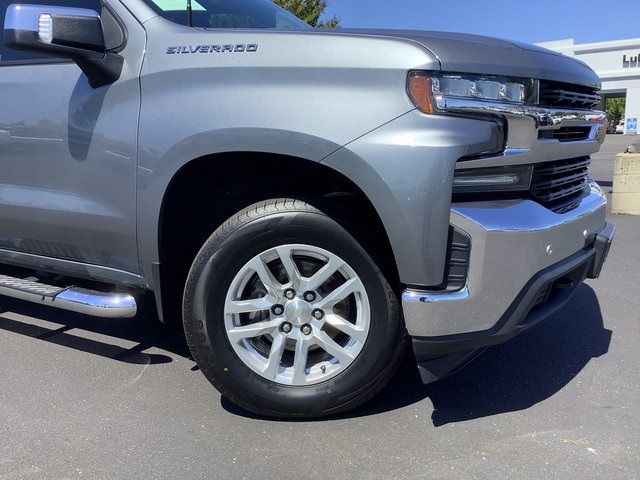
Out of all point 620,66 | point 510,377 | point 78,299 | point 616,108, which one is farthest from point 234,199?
point 616,108

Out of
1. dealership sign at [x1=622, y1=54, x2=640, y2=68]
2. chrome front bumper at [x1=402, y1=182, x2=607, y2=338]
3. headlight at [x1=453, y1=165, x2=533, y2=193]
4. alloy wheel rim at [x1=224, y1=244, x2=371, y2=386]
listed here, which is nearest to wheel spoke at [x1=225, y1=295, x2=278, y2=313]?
alloy wheel rim at [x1=224, y1=244, x2=371, y2=386]

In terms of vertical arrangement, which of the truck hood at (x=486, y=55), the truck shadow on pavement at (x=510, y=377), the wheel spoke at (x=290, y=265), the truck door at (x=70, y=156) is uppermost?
the truck hood at (x=486, y=55)

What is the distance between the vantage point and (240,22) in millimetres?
3352

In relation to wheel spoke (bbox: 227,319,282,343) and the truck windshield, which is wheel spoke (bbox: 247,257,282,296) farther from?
the truck windshield

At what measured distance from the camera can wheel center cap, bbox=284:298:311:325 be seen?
2.73m

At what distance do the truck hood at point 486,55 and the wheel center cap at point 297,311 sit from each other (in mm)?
1156

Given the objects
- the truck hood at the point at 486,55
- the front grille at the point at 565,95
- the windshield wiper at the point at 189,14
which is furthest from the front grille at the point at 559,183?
the windshield wiper at the point at 189,14

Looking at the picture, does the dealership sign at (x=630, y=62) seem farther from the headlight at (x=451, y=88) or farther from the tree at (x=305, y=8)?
the headlight at (x=451, y=88)

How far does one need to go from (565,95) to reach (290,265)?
1409 millimetres

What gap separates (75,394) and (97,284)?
98cm

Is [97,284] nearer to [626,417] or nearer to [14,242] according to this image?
[14,242]

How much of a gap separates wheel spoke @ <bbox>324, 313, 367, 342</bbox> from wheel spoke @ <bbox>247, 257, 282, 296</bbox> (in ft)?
0.87

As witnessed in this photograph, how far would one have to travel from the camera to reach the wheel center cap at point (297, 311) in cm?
273

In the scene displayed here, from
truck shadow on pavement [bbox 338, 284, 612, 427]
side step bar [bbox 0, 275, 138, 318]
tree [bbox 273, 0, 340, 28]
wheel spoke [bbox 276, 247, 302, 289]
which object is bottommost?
truck shadow on pavement [bbox 338, 284, 612, 427]
